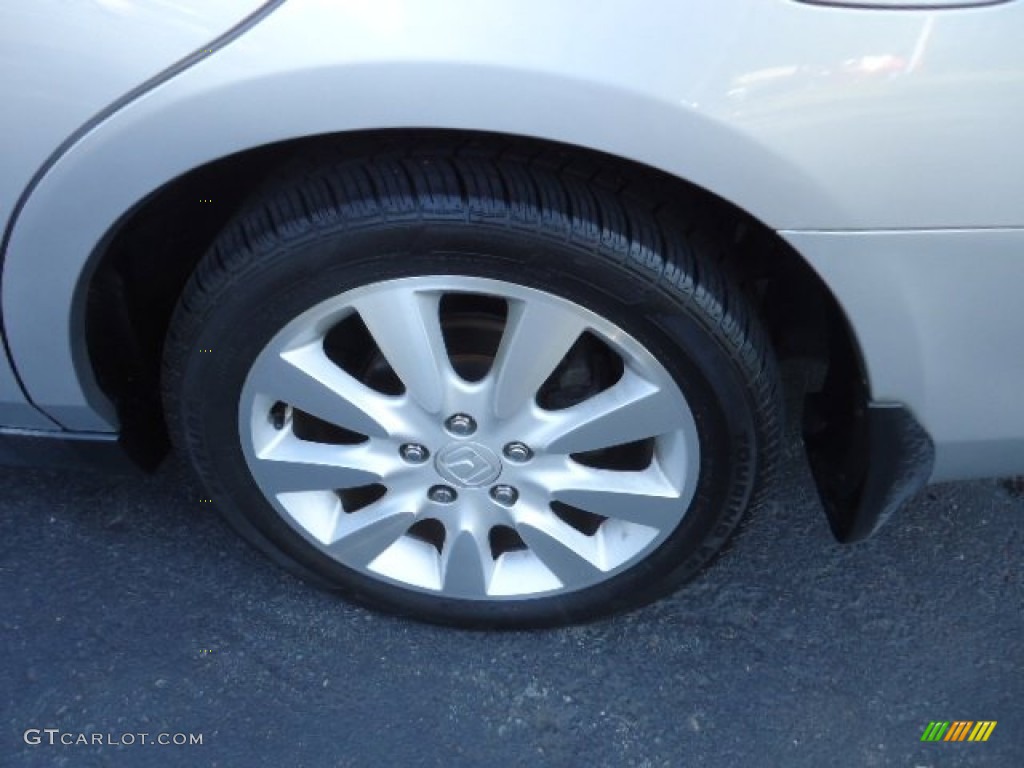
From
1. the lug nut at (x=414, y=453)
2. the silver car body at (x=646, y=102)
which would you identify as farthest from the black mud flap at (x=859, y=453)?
the lug nut at (x=414, y=453)

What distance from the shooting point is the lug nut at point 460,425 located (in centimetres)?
150

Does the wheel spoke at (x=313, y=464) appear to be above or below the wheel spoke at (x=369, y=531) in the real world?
above

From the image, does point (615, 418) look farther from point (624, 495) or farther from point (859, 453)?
point (859, 453)

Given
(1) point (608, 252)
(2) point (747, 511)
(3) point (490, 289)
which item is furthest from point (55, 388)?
(2) point (747, 511)

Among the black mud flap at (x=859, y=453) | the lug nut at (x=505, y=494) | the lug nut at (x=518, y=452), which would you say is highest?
the black mud flap at (x=859, y=453)

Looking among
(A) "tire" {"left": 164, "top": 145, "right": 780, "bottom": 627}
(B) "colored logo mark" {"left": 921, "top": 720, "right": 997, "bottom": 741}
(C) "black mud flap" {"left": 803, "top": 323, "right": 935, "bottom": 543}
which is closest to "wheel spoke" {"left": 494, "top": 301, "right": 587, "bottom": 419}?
(A) "tire" {"left": 164, "top": 145, "right": 780, "bottom": 627}

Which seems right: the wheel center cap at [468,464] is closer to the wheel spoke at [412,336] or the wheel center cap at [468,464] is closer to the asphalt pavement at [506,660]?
the wheel spoke at [412,336]

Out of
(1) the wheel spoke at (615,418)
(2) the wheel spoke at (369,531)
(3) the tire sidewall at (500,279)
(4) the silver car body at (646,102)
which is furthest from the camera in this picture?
(2) the wheel spoke at (369,531)

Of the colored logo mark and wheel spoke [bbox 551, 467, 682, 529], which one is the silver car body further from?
the colored logo mark

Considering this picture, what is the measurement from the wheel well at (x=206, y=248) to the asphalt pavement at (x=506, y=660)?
12.1 inches

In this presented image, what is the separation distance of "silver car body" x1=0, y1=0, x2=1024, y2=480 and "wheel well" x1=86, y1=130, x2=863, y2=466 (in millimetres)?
90

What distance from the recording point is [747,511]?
1.56 meters

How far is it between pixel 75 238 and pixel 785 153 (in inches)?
34.6

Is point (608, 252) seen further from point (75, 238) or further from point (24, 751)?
point (24, 751)
